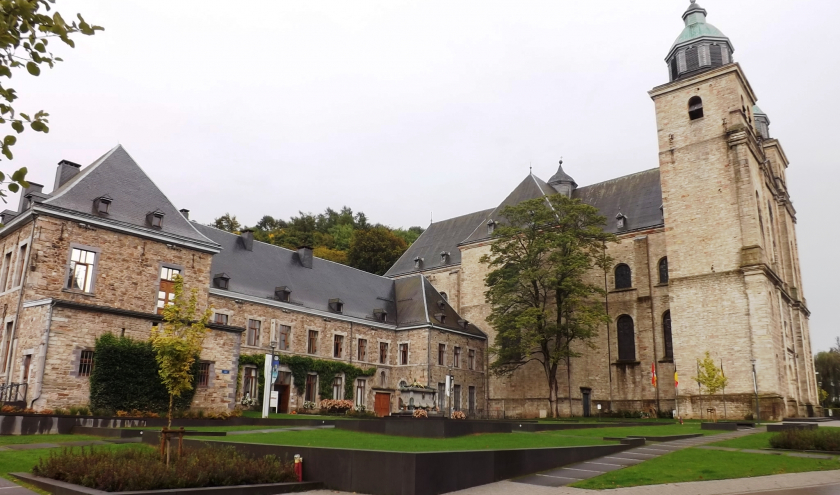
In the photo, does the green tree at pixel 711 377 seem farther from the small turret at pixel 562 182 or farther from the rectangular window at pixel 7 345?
the rectangular window at pixel 7 345

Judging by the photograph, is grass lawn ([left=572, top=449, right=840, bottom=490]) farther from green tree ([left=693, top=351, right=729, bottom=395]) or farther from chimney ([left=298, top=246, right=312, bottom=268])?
chimney ([left=298, top=246, right=312, bottom=268])

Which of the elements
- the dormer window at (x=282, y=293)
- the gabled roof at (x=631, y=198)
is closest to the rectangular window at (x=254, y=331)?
the dormer window at (x=282, y=293)

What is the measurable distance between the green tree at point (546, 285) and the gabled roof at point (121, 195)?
66.9 feet

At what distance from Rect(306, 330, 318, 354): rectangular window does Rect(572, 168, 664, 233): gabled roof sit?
22.8m

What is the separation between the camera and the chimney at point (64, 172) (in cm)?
2709

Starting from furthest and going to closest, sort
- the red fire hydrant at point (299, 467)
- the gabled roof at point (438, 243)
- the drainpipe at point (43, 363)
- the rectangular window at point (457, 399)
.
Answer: the gabled roof at point (438, 243), the rectangular window at point (457, 399), the drainpipe at point (43, 363), the red fire hydrant at point (299, 467)

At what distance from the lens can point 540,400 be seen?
42344 millimetres

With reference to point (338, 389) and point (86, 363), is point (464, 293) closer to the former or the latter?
point (338, 389)

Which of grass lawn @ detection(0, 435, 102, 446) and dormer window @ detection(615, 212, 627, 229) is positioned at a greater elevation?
dormer window @ detection(615, 212, 627, 229)

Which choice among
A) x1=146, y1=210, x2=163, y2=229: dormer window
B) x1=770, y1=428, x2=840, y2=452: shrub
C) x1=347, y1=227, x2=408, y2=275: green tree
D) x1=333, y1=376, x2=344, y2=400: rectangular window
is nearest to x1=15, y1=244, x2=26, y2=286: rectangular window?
x1=146, y1=210, x2=163, y2=229: dormer window

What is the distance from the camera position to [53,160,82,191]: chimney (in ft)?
88.9

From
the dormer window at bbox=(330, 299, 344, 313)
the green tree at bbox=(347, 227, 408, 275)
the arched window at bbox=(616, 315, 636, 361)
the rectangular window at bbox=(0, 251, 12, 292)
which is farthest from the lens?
the green tree at bbox=(347, 227, 408, 275)

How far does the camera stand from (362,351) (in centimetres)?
4059

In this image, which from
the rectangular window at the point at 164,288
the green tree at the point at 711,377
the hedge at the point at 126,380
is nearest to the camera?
the hedge at the point at 126,380
